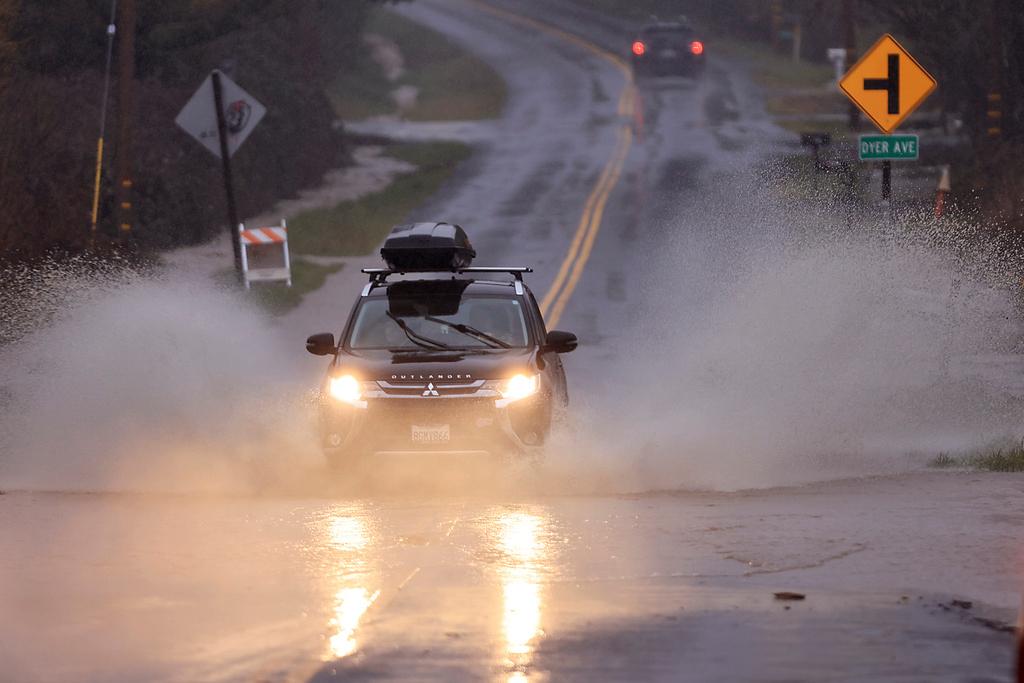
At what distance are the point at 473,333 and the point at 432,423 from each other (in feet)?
3.85

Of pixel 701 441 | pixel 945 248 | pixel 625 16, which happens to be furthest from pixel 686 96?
pixel 701 441

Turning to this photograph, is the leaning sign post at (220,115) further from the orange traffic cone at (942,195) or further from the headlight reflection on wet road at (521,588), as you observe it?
the headlight reflection on wet road at (521,588)

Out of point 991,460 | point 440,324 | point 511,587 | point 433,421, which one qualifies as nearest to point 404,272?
point 440,324

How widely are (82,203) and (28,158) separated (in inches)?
153

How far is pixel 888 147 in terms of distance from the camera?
2248cm

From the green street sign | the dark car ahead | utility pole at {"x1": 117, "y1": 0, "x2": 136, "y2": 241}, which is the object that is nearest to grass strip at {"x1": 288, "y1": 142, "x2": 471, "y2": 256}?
utility pole at {"x1": 117, "y1": 0, "x2": 136, "y2": 241}

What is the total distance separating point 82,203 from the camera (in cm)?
3155

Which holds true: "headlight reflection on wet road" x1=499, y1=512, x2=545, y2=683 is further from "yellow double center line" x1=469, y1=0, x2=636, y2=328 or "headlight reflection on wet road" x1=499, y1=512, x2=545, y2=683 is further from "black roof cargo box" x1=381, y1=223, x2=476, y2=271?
"yellow double center line" x1=469, y1=0, x2=636, y2=328

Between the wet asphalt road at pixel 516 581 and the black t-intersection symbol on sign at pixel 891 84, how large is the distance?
8.38m

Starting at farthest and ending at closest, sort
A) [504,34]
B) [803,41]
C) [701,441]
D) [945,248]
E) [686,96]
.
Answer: [504,34] → [803,41] → [686,96] → [945,248] → [701,441]

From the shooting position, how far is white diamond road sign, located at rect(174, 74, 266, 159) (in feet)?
92.9

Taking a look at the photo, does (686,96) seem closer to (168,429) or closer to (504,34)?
(504,34)

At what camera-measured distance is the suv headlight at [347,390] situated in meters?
13.7

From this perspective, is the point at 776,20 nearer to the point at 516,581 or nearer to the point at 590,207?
the point at 590,207
